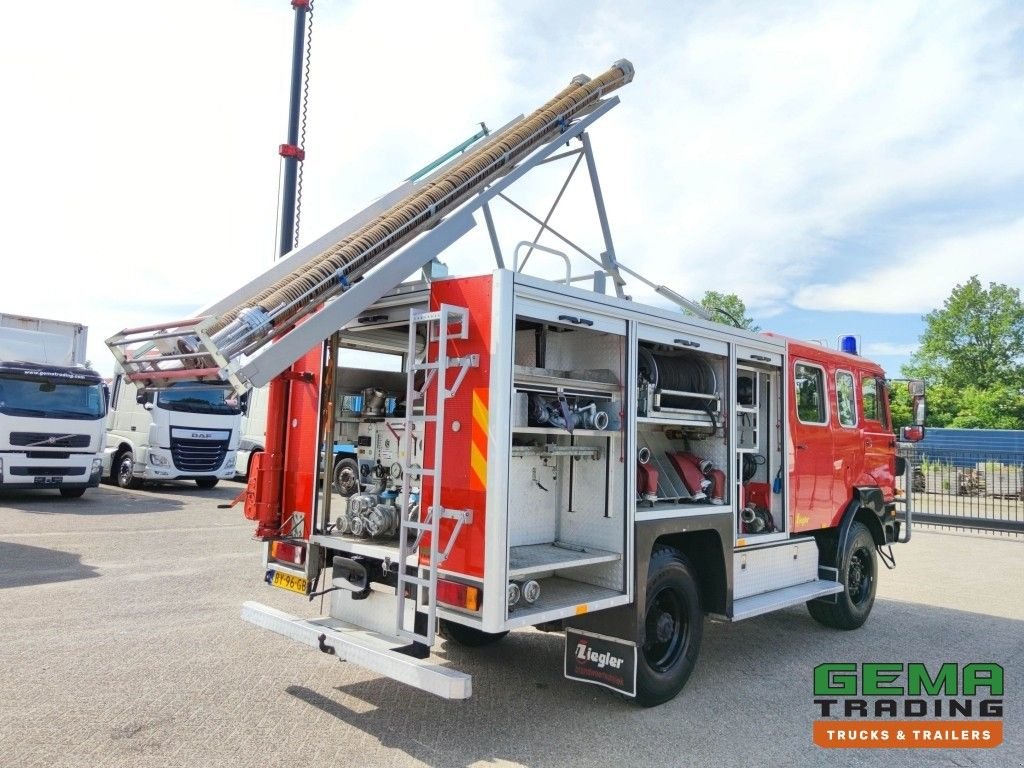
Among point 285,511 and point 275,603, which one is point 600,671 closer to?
point 285,511

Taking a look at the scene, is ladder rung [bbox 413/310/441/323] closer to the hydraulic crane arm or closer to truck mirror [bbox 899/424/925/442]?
the hydraulic crane arm

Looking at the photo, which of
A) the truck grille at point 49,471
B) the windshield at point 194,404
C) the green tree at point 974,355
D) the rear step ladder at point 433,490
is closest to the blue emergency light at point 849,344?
the rear step ladder at point 433,490

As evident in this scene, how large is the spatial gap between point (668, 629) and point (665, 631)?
39 mm

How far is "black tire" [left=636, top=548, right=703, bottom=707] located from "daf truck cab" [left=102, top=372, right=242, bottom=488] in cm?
1323

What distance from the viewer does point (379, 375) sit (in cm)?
587

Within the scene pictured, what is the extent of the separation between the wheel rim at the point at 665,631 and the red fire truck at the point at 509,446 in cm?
2

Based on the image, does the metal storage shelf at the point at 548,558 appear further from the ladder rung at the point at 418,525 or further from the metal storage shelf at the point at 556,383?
the metal storage shelf at the point at 556,383

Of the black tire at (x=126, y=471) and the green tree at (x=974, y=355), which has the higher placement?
the green tree at (x=974, y=355)

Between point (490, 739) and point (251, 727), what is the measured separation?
1388 millimetres

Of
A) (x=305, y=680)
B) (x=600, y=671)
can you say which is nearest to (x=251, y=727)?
(x=305, y=680)

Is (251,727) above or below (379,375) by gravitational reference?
below

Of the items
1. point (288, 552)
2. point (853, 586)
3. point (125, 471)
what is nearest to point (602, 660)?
point (288, 552)

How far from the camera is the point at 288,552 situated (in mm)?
5270

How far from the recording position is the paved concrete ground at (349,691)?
4.12 meters
